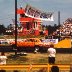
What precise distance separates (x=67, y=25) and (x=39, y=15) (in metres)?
21.7

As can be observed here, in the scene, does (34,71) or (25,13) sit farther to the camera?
(25,13)

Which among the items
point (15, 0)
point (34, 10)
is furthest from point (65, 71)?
point (34, 10)

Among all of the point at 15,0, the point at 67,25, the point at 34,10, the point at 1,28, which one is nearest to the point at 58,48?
the point at 15,0

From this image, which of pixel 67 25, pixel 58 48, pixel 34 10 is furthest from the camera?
pixel 67 25

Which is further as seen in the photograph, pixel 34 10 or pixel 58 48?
pixel 34 10

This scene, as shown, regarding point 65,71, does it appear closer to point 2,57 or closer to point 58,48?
point 2,57

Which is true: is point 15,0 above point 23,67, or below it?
above

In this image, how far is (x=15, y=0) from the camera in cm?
3434

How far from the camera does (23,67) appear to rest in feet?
65.3

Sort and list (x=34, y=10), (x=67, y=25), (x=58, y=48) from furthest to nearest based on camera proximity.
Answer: (x=67, y=25), (x=34, y=10), (x=58, y=48)

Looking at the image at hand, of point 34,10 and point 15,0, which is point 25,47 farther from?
point 34,10

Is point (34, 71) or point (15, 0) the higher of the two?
point (15, 0)

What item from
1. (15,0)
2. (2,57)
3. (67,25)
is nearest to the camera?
(2,57)

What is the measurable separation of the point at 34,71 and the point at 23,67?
129 centimetres
